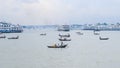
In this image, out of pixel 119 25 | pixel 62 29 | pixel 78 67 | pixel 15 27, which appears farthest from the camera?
pixel 119 25

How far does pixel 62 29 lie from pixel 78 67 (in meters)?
119

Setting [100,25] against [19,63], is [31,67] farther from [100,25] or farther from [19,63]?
[100,25]

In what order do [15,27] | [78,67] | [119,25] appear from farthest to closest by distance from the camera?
[119,25], [15,27], [78,67]

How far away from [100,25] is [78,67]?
149793mm

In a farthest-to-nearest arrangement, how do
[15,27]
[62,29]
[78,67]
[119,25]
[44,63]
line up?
[119,25] → [62,29] → [15,27] → [44,63] → [78,67]

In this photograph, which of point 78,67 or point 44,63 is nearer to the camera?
point 78,67

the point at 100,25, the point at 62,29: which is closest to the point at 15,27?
the point at 62,29

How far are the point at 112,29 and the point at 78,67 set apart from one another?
14903cm

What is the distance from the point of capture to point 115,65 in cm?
2809

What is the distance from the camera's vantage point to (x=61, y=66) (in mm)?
27734

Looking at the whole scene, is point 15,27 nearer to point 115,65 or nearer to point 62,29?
point 62,29

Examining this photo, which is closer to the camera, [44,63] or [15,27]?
[44,63]

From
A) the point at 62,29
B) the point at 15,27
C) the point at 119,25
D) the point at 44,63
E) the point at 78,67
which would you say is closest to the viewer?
the point at 78,67

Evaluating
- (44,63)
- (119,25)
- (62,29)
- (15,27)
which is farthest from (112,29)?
(44,63)
